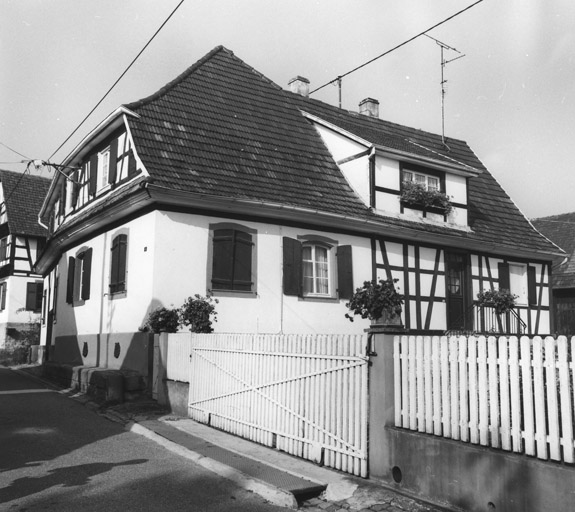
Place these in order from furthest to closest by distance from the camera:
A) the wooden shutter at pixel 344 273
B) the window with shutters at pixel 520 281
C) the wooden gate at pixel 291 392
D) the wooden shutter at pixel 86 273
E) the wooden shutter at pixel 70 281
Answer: the window with shutters at pixel 520 281, the wooden shutter at pixel 70 281, the wooden shutter at pixel 86 273, the wooden shutter at pixel 344 273, the wooden gate at pixel 291 392

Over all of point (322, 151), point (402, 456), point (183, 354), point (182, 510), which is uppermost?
point (322, 151)

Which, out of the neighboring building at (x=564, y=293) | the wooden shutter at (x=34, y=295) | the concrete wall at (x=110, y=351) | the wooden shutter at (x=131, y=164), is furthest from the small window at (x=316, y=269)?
the wooden shutter at (x=34, y=295)

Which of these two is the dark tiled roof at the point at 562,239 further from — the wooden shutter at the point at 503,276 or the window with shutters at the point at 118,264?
the window with shutters at the point at 118,264

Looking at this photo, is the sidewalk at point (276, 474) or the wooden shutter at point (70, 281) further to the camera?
the wooden shutter at point (70, 281)

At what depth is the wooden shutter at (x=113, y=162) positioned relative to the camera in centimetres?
1552

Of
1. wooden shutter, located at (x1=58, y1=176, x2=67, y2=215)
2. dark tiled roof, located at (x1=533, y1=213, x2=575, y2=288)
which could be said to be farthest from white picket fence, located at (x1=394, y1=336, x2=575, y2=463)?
dark tiled roof, located at (x1=533, y1=213, x2=575, y2=288)

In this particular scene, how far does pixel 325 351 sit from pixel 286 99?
1320 centimetres

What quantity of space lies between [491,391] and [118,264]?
11265 mm

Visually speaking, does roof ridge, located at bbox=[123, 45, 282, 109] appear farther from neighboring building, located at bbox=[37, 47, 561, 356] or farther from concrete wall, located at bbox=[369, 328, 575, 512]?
concrete wall, located at bbox=[369, 328, 575, 512]

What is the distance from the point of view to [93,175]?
17219 mm

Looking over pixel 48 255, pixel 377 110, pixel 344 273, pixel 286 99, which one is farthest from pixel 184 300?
pixel 377 110

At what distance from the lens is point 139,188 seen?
12.7 metres

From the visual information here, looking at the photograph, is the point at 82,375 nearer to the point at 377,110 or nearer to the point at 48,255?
the point at 48,255

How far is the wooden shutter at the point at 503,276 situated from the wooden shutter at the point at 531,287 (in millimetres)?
1145
